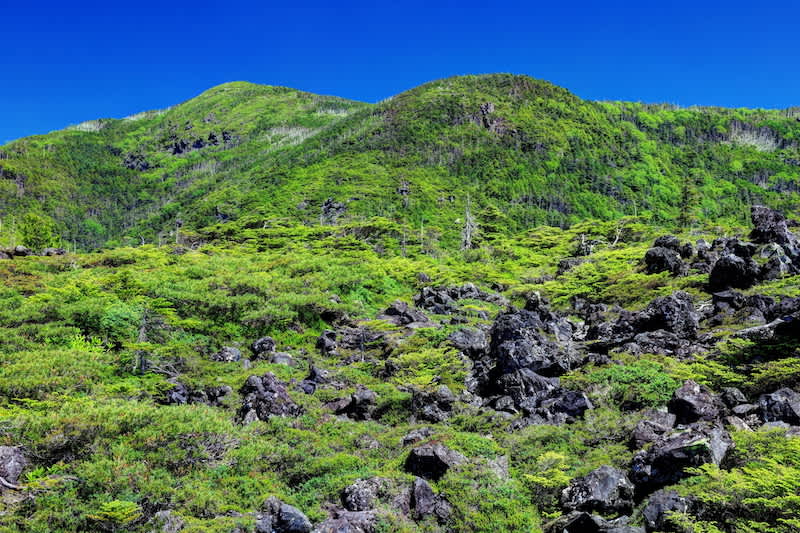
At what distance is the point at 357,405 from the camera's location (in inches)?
1069

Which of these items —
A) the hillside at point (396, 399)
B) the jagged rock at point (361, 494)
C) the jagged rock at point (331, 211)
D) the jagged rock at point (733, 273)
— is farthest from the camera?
the jagged rock at point (331, 211)

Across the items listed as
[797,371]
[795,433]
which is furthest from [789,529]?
[797,371]

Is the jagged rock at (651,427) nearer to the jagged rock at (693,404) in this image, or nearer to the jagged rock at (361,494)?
the jagged rock at (693,404)

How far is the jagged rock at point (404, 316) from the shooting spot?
1650 inches

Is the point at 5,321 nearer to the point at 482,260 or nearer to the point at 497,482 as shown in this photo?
the point at 497,482

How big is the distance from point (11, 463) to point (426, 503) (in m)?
14.2

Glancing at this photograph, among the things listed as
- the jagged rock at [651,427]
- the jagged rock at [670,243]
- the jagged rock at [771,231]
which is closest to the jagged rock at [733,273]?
the jagged rock at [771,231]

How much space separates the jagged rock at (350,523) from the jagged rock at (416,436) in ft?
20.3

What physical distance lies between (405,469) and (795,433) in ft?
46.4

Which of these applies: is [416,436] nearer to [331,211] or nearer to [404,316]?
[404,316]

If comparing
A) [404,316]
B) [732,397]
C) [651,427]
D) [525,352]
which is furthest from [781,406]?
[404,316]

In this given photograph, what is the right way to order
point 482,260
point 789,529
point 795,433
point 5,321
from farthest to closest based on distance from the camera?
1. point 482,260
2. point 5,321
3. point 795,433
4. point 789,529

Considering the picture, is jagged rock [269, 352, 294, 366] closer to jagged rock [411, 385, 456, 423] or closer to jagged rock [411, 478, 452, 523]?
jagged rock [411, 385, 456, 423]

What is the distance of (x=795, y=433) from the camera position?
1617 centimetres
